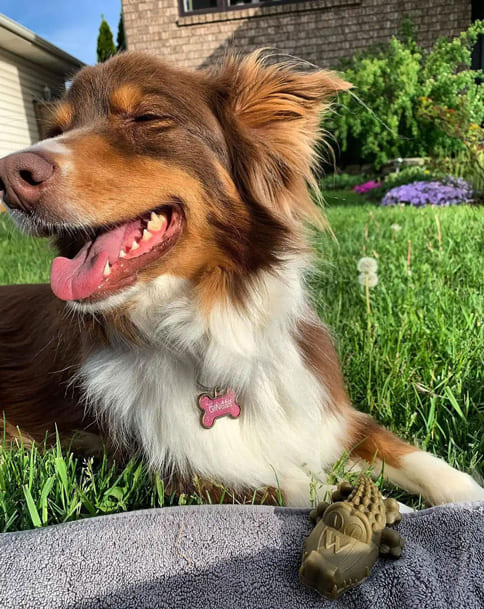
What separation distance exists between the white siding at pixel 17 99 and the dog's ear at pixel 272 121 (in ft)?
44.0

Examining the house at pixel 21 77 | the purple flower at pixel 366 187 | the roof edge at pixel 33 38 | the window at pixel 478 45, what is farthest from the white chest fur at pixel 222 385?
the window at pixel 478 45

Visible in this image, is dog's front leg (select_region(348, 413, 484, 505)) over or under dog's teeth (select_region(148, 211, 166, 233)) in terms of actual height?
under

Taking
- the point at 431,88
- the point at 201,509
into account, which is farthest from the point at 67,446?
the point at 431,88

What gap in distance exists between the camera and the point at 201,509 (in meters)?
1.70

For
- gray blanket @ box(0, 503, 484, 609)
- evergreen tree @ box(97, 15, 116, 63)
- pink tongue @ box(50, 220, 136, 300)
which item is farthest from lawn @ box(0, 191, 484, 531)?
evergreen tree @ box(97, 15, 116, 63)

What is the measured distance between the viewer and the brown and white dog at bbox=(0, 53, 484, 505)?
1979mm

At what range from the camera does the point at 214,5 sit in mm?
14203

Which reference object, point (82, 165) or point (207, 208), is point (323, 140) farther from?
point (82, 165)

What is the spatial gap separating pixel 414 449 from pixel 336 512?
894 mm

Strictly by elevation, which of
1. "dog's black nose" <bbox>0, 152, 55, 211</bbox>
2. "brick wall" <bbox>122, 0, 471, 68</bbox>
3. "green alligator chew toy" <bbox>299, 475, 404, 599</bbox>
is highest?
"brick wall" <bbox>122, 0, 471, 68</bbox>

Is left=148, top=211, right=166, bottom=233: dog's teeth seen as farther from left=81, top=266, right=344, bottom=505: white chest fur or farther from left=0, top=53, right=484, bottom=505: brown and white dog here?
left=81, top=266, right=344, bottom=505: white chest fur

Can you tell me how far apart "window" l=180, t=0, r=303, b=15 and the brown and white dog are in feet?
42.7

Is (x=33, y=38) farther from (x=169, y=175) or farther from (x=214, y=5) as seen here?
(x=169, y=175)

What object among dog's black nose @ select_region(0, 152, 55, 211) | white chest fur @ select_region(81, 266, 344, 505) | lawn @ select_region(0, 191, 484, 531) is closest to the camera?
dog's black nose @ select_region(0, 152, 55, 211)
